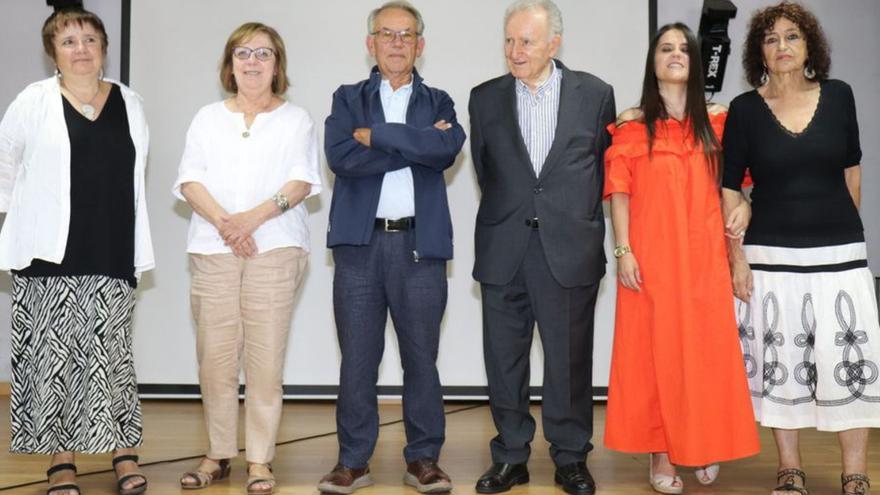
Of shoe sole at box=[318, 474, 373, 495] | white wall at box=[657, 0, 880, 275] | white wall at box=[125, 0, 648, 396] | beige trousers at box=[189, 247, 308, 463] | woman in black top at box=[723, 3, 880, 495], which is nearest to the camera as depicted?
woman in black top at box=[723, 3, 880, 495]

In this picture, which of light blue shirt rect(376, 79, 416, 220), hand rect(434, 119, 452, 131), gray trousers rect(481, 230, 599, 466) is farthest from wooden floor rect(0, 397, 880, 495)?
hand rect(434, 119, 452, 131)

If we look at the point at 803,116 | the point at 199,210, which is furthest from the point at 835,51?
the point at 199,210

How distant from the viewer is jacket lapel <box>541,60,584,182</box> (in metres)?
3.43

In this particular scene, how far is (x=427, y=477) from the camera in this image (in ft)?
11.3

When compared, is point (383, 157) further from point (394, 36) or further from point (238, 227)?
point (238, 227)

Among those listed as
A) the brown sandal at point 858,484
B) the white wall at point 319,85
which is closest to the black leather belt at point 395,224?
the brown sandal at point 858,484

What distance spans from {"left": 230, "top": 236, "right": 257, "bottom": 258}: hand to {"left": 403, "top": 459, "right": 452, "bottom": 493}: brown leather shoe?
978 mm

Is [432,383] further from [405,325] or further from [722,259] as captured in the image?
[722,259]

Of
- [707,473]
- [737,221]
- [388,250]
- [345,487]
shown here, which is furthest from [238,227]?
[707,473]

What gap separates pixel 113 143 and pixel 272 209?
628mm

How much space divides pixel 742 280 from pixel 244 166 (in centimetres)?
186

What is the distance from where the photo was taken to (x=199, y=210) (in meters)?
3.51

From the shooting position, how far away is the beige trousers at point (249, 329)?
351 centimetres

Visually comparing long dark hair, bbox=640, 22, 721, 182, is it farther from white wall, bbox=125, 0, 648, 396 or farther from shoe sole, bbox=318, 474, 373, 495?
white wall, bbox=125, 0, 648, 396
